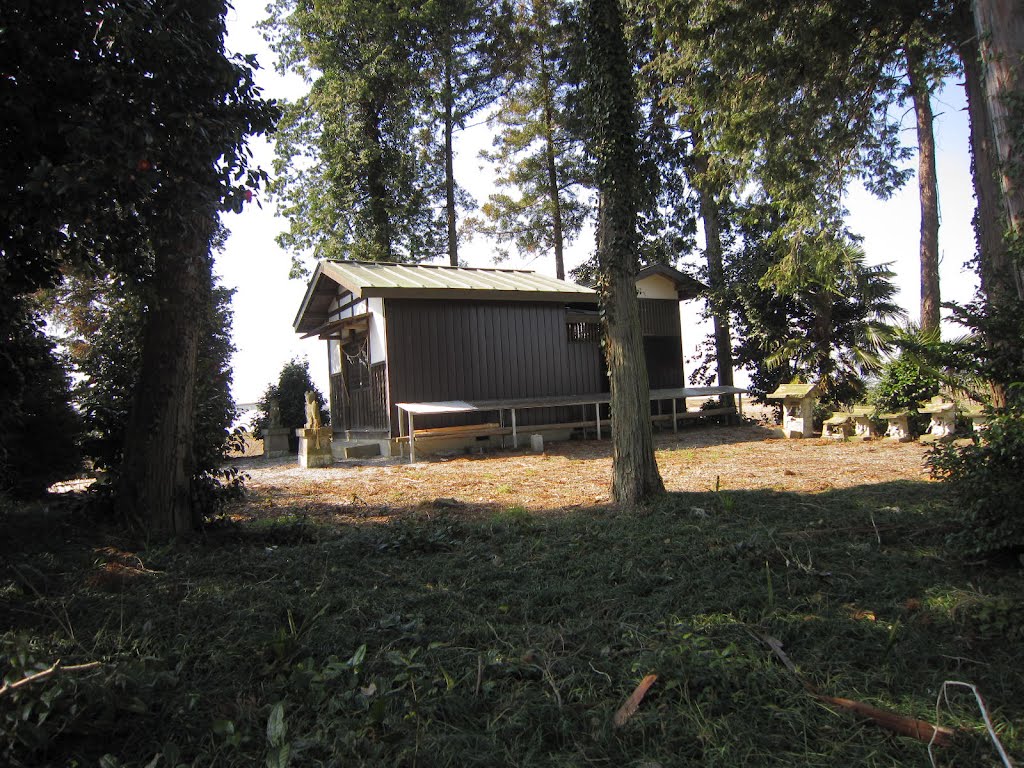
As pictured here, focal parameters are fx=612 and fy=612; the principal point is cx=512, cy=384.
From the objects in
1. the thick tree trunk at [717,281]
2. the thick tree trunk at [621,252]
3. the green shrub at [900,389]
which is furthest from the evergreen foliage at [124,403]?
the thick tree trunk at [717,281]

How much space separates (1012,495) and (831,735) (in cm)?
211

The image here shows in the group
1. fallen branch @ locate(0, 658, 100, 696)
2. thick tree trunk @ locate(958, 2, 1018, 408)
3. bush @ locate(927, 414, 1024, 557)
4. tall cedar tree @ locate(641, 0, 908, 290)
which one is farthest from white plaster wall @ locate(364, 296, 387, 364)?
fallen branch @ locate(0, 658, 100, 696)

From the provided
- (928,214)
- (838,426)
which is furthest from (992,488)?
(928,214)

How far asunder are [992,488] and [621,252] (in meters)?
3.49

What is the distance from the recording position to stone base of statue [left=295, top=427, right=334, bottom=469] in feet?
39.3

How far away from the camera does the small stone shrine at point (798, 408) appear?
1298cm

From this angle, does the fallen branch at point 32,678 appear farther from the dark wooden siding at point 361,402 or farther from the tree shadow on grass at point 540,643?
the dark wooden siding at point 361,402

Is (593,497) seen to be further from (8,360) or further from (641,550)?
(8,360)

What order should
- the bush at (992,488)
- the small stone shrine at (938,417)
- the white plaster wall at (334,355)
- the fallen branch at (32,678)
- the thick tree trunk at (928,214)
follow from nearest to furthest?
the fallen branch at (32,678) → the bush at (992,488) → the small stone shrine at (938,417) → the thick tree trunk at (928,214) → the white plaster wall at (334,355)

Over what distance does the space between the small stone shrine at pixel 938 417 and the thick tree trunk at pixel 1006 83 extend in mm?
6200

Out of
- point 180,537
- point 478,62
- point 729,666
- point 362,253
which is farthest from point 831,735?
point 478,62

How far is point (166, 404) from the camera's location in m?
4.57

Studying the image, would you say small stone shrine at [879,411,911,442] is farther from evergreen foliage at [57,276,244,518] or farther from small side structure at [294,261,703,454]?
evergreen foliage at [57,276,244,518]

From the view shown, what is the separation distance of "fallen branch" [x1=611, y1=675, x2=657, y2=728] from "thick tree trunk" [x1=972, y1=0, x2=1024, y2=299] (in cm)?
434
